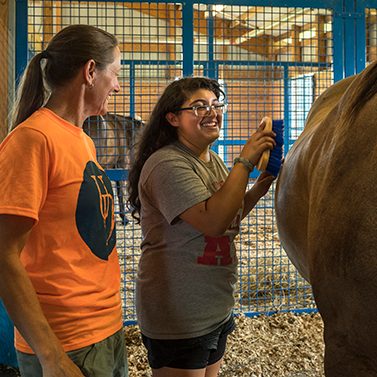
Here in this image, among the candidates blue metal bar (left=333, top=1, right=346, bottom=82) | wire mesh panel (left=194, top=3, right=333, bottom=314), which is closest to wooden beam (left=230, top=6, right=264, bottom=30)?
wire mesh panel (left=194, top=3, right=333, bottom=314)

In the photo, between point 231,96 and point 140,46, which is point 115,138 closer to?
point 140,46

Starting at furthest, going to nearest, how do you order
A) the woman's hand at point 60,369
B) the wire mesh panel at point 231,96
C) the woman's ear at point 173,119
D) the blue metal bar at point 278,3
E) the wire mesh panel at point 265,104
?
the wire mesh panel at point 265,104 → the wire mesh panel at point 231,96 → the blue metal bar at point 278,3 → the woman's ear at point 173,119 → the woman's hand at point 60,369

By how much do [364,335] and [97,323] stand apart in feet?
1.89

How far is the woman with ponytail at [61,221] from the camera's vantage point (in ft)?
3.01

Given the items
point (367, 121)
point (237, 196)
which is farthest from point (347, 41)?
point (367, 121)

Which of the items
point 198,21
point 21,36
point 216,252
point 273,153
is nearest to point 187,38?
point 198,21

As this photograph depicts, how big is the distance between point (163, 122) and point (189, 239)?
1.31 feet

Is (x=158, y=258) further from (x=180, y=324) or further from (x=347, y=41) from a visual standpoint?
(x=347, y=41)

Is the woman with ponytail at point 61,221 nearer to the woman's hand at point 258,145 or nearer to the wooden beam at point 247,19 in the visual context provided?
the woman's hand at point 258,145

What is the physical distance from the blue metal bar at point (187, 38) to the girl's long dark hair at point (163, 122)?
1.37 m

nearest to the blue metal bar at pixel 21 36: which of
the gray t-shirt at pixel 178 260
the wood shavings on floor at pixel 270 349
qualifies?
the gray t-shirt at pixel 178 260

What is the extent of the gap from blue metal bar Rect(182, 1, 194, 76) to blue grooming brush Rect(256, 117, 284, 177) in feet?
5.19

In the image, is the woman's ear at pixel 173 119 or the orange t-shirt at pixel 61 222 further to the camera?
the woman's ear at pixel 173 119

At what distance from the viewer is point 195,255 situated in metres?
1.42
